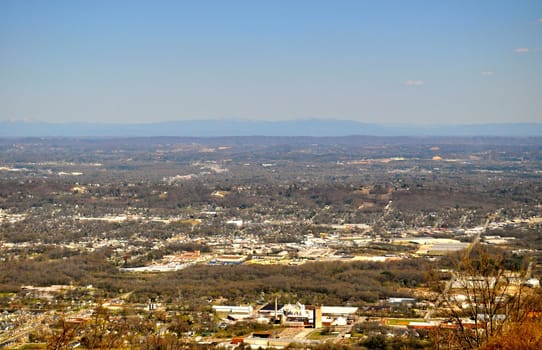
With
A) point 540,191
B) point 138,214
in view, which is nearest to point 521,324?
point 138,214

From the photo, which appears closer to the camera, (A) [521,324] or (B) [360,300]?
(A) [521,324]

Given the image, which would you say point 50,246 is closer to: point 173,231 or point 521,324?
point 173,231

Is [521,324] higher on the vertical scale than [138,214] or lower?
Result: higher

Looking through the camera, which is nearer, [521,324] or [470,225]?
[521,324]

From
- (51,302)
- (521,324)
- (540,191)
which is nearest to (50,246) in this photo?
(51,302)

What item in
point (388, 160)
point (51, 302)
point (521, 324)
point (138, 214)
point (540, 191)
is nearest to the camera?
point (521, 324)

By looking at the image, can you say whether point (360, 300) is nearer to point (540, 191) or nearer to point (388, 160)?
point (540, 191)

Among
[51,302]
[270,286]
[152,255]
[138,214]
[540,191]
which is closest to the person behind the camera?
[51,302]

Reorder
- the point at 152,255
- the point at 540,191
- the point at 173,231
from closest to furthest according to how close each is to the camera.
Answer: the point at 152,255, the point at 173,231, the point at 540,191

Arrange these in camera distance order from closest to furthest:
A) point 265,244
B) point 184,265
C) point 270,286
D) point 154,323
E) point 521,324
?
point 521,324 < point 154,323 < point 270,286 < point 184,265 < point 265,244
